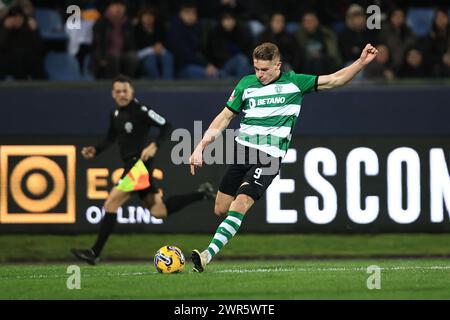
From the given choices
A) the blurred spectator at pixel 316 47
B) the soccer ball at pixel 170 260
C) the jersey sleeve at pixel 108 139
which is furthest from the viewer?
the blurred spectator at pixel 316 47

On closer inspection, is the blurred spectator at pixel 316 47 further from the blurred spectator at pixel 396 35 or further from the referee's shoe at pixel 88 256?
the referee's shoe at pixel 88 256

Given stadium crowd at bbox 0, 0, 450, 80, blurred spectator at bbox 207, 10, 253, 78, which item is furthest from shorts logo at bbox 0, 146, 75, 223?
blurred spectator at bbox 207, 10, 253, 78

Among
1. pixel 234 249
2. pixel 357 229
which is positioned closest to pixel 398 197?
pixel 357 229

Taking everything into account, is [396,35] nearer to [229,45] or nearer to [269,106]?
[229,45]

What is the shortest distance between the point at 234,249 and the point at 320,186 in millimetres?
1540

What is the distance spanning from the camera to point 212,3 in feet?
Result: 60.5

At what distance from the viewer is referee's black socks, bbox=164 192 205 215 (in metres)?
15.2

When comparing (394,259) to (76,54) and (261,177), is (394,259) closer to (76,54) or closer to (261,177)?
(261,177)

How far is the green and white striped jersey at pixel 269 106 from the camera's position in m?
11.4

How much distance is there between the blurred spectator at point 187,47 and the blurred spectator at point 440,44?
3.15 m

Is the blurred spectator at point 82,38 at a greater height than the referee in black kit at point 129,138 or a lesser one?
greater

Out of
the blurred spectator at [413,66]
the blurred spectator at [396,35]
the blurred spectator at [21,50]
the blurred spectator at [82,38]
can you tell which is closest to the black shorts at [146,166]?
the blurred spectator at [21,50]

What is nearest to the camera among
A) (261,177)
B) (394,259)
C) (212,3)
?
(261,177)

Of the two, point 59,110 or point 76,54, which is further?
point 76,54
